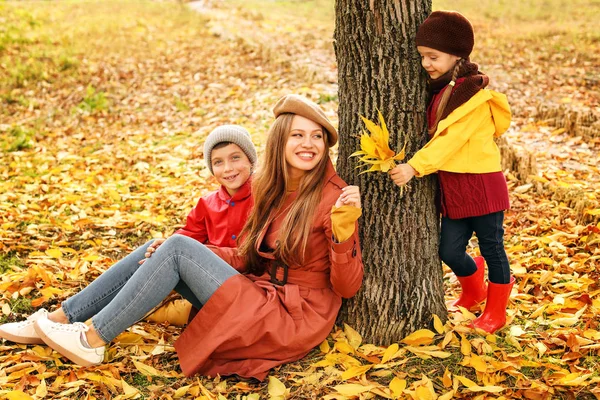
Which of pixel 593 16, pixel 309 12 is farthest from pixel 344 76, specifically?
pixel 309 12

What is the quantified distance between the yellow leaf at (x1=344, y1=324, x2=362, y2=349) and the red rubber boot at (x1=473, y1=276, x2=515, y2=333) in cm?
60

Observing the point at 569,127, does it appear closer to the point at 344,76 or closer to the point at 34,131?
the point at 344,76

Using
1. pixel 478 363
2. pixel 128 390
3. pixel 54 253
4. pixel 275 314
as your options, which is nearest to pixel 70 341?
pixel 128 390

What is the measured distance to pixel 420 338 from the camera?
288 cm

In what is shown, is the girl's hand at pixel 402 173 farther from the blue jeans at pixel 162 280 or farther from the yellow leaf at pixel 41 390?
the yellow leaf at pixel 41 390

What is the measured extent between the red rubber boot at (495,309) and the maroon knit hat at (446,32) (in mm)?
1208

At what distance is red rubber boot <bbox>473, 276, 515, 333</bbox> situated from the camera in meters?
2.90

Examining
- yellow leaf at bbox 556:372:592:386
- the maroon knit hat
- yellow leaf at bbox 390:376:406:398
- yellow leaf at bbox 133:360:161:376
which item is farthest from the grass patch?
yellow leaf at bbox 556:372:592:386

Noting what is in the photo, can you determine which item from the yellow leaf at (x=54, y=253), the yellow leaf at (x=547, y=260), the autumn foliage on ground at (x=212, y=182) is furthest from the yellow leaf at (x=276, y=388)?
the yellow leaf at (x=54, y=253)

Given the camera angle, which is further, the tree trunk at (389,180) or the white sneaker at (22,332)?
the white sneaker at (22,332)

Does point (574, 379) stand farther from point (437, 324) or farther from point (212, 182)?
point (212, 182)

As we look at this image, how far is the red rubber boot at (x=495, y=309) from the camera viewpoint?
114 inches

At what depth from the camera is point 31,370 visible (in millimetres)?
2762

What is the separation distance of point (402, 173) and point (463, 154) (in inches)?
14.2
